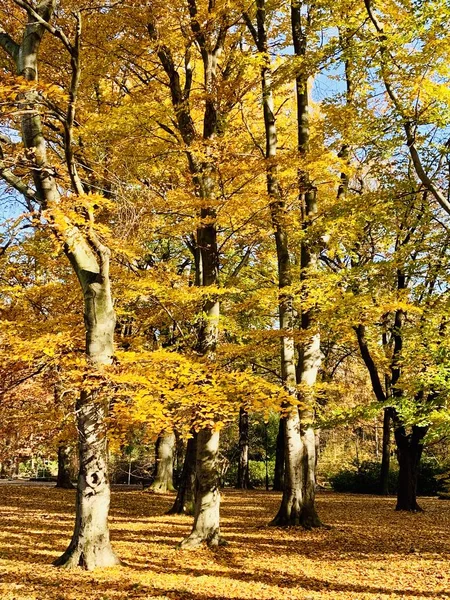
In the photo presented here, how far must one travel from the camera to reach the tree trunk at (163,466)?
807 inches

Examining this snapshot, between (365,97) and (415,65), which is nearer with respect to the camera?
(415,65)

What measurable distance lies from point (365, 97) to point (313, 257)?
12.5 ft

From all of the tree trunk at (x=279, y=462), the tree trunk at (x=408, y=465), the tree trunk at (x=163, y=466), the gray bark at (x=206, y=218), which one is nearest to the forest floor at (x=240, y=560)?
the gray bark at (x=206, y=218)

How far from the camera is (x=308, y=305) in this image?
10234 millimetres

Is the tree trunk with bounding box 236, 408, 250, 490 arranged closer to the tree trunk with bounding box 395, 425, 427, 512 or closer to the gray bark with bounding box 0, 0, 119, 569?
the tree trunk with bounding box 395, 425, 427, 512

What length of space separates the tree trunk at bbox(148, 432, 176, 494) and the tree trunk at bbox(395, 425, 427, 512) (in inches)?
324

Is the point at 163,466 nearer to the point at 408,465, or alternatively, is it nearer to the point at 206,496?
the point at 408,465

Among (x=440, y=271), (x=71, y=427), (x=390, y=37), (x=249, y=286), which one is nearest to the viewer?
(x=390, y=37)

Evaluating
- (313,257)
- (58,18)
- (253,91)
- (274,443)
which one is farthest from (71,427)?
(274,443)

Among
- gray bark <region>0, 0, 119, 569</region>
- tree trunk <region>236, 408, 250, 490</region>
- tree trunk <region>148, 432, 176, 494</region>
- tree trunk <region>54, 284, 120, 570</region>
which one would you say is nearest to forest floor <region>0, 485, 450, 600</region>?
tree trunk <region>54, 284, 120, 570</region>

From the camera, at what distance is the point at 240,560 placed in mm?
8867

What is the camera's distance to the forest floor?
22.6 ft

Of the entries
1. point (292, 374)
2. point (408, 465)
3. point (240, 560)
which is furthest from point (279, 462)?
point (240, 560)

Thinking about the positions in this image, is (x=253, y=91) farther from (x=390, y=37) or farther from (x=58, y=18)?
(x=390, y=37)
